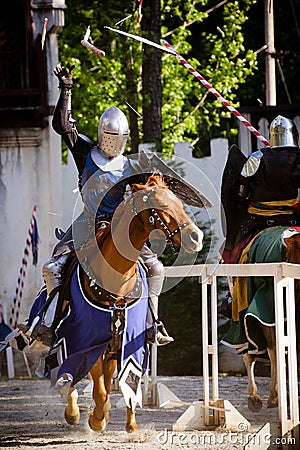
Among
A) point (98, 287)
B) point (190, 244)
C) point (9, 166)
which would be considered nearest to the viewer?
point (190, 244)

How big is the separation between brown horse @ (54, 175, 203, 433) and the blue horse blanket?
0.08 metres

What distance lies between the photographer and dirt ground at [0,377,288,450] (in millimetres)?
9711

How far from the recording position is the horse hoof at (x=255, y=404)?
11.4m

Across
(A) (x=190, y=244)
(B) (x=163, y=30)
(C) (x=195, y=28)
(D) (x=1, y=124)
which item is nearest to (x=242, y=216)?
(A) (x=190, y=244)

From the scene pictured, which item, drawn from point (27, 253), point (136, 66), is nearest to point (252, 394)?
point (27, 253)

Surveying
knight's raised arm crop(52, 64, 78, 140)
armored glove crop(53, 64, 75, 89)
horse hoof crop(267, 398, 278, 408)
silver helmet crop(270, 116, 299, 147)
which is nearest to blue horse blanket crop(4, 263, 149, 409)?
knight's raised arm crop(52, 64, 78, 140)

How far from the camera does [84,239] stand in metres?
10.1

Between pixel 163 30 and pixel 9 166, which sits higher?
pixel 163 30

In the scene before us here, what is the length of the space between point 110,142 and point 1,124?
7.43 metres

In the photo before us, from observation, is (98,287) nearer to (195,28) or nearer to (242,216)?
(242,216)

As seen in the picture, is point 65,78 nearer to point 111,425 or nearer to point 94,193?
point 94,193

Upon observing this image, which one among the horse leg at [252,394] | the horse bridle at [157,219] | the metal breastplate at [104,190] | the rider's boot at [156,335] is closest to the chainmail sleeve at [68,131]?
the metal breastplate at [104,190]

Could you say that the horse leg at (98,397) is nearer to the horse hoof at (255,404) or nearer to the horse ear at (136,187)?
the horse ear at (136,187)

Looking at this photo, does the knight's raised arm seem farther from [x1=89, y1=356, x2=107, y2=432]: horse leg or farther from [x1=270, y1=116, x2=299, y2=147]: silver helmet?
[x1=270, y1=116, x2=299, y2=147]: silver helmet
